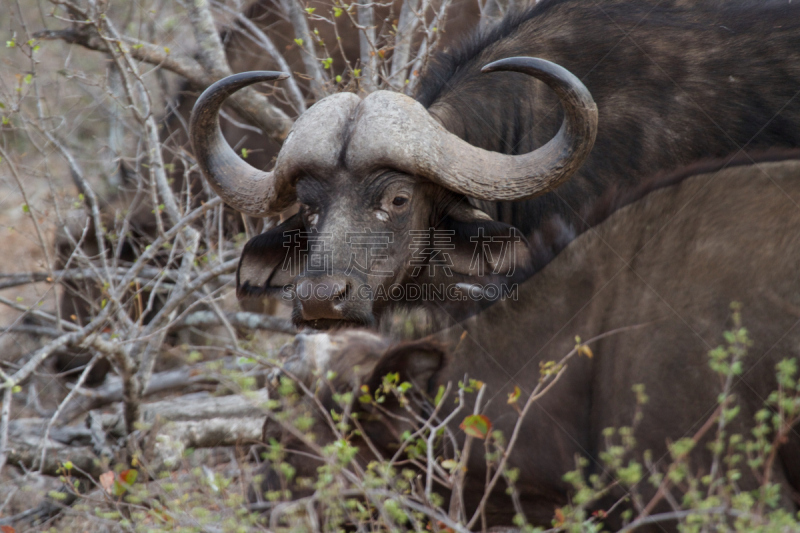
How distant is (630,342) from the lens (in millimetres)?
2820

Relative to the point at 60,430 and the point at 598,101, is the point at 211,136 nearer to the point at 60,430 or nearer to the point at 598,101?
the point at 60,430

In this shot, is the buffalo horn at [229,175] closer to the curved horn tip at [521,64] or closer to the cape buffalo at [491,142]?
the cape buffalo at [491,142]

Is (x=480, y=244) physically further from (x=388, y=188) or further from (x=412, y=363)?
(x=412, y=363)

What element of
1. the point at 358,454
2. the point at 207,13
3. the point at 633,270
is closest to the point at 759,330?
the point at 633,270

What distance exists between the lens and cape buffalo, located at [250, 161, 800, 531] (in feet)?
8.86

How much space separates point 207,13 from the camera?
5254 mm

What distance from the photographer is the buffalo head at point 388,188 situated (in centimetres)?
385

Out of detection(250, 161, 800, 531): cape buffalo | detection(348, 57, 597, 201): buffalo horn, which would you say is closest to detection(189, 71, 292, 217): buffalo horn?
detection(348, 57, 597, 201): buffalo horn

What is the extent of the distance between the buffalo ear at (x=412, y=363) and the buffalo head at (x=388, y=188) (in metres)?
0.97

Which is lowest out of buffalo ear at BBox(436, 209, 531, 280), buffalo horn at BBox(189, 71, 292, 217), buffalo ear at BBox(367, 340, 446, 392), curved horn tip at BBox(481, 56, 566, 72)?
buffalo ear at BBox(436, 209, 531, 280)

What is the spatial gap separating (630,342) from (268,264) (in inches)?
102

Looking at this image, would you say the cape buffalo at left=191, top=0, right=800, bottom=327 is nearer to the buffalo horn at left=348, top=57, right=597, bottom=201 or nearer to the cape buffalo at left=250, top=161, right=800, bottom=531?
the buffalo horn at left=348, top=57, right=597, bottom=201

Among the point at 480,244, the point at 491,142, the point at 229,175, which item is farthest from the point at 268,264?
the point at 491,142

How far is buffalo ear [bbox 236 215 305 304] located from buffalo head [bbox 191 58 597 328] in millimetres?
254
